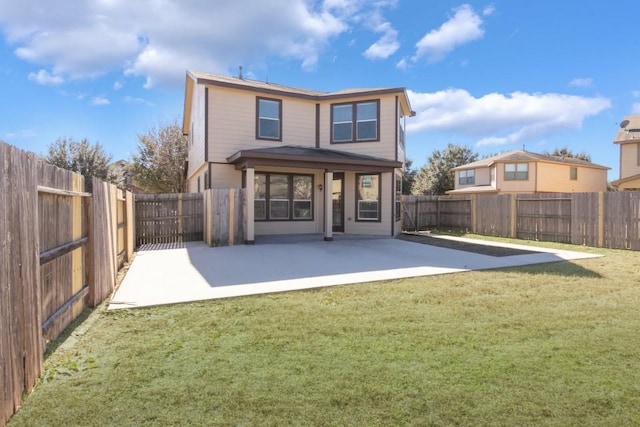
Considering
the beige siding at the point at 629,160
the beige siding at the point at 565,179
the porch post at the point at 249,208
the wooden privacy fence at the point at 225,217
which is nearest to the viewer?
the wooden privacy fence at the point at 225,217

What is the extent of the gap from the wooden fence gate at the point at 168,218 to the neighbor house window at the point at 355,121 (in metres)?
5.97

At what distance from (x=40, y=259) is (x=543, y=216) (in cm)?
1532

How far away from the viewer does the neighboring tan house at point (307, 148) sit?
44.2ft

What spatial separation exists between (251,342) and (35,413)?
1776mm

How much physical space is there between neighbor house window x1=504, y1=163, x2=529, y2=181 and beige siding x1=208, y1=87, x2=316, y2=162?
2244 cm

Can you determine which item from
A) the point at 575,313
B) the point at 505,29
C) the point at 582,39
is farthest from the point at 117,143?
the point at 575,313

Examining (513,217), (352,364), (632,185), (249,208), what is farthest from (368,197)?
(632,185)

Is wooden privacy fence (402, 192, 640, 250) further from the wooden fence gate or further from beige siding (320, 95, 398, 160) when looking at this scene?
the wooden fence gate

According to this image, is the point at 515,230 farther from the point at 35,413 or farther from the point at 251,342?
the point at 35,413

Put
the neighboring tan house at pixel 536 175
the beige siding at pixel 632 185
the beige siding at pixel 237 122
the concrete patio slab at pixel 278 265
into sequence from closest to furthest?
the concrete patio slab at pixel 278 265 → the beige siding at pixel 237 122 → the beige siding at pixel 632 185 → the neighboring tan house at pixel 536 175

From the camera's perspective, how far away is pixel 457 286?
642cm

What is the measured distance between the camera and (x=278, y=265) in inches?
329

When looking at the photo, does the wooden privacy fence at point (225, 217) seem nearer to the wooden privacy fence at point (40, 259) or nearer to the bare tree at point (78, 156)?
the wooden privacy fence at point (40, 259)

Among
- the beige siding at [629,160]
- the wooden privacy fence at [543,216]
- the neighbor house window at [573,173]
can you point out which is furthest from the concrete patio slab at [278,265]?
the neighbor house window at [573,173]
